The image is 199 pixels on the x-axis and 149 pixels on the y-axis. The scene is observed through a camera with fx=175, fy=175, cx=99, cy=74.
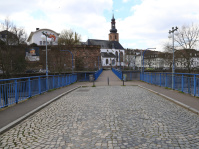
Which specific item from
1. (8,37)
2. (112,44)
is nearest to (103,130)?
(8,37)

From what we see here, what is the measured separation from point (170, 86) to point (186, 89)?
3.19 m

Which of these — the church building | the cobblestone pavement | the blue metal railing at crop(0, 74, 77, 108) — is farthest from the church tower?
the cobblestone pavement

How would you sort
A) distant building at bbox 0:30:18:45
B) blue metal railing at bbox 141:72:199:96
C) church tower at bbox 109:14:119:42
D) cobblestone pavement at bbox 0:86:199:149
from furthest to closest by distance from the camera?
1. church tower at bbox 109:14:119:42
2. distant building at bbox 0:30:18:45
3. blue metal railing at bbox 141:72:199:96
4. cobblestone pavement at bbox 0:86:199:149

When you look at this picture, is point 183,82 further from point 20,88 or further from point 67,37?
point 67,37

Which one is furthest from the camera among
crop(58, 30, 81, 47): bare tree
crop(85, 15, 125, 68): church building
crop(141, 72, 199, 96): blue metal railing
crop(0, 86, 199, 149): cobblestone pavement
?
crop(85, 15, 125, 68): church building

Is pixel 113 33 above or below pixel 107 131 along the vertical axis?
above

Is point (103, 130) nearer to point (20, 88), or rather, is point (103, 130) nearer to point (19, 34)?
point (20, 88)

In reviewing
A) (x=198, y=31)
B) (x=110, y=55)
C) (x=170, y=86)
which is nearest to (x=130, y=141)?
(x=170, y=86)

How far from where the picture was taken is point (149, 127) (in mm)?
4910

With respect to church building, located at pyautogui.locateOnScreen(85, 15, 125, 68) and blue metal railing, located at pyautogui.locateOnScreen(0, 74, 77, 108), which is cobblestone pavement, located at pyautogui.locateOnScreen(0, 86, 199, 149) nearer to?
blue metal railing, located at pyautogui.locateOnScreen(0, 74, 77, 108)

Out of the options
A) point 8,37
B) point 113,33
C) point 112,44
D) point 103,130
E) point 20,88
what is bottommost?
point 103,130

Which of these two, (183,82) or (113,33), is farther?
(113,33)

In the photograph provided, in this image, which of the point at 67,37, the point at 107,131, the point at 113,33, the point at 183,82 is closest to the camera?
the point at 107,131

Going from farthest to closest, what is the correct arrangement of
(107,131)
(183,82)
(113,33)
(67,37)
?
(113,33), (67,37), (183,82), (107,131)
